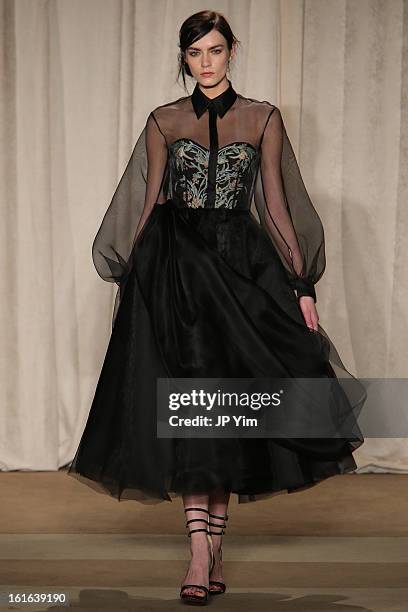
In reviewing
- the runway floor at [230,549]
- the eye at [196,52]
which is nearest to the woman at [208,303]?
the eye at [196,52]

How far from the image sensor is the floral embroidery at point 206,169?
259 centimetres

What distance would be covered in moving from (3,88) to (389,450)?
2.29m

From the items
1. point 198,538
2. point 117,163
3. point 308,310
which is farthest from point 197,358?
point 117,163

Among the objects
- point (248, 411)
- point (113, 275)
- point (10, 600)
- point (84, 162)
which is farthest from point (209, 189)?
point (84, 162)

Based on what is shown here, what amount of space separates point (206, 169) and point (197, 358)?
51 centimetres

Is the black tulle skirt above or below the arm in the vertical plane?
below

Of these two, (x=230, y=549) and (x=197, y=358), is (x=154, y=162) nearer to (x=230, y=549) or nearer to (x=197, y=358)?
(x=197, y=358)

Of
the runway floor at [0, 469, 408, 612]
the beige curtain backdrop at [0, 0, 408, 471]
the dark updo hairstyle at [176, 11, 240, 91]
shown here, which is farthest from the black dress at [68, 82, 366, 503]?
the beige curtain backdrop at [0, 0, 408, 471]

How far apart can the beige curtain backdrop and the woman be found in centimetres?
158

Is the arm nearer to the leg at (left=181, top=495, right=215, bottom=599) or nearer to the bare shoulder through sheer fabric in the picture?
the bare shoulder through sheer fabric

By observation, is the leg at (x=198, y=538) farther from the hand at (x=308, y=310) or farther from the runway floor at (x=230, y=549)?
the hand at (x=308, y=310)

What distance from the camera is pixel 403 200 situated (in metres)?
4.26

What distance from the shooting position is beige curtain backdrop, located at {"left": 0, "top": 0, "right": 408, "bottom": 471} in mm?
4207

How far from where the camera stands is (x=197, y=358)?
244 cm
